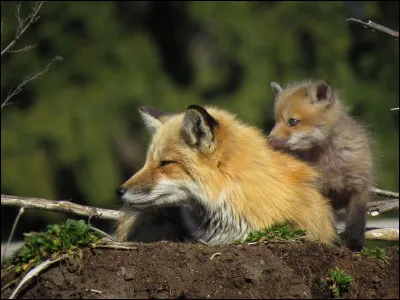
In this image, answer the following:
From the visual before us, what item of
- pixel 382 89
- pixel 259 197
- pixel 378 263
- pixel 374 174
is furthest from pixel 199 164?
pixel 382 89

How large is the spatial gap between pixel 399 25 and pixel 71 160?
215 inches

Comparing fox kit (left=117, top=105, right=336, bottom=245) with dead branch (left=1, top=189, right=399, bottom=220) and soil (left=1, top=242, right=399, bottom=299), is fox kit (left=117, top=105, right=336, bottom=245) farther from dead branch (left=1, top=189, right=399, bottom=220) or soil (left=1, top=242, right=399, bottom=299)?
dead branch (left=1, top=189, right=399, bottom=220)

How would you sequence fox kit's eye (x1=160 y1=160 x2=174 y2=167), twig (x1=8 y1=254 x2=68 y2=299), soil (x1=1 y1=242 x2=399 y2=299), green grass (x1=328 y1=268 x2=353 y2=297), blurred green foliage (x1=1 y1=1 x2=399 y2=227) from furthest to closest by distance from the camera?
1. blurred green foliage (x1=1 y1=1 x2=399 y2=227)
2. fox kit's eye (x1=160 y1=160 x2=174 y2=167)
3. green grass (x1=328 y1=268 x2=353 y2=297)
4. soil (x1=1 y1=242 x2=399 y2=299)
5. twig (x1=8 y1=254 x2=68 y2=299)

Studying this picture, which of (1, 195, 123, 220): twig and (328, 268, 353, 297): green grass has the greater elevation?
(1, 195, 123, 220): twig

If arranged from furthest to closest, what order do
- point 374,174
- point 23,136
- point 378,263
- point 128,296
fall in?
point 23,136 → point 374,174 → point 378,263 → point 128,296

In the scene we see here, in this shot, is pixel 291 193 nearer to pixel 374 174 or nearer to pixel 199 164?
pixel 199 164

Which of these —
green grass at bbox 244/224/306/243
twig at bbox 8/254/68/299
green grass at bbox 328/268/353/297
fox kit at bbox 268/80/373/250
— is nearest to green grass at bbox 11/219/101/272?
twig at bbox 8/254/68/299

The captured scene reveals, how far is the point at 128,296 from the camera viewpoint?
5.42 meters

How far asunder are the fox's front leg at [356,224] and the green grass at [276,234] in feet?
2.93

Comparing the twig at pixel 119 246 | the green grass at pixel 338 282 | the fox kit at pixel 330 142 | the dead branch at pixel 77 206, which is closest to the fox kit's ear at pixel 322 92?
the fox kit at pixel 330 142

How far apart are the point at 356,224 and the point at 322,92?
1.60 meters

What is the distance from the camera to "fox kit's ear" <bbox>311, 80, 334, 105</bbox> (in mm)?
7945

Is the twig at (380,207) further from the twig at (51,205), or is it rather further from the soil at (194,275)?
the twig at (51,205)

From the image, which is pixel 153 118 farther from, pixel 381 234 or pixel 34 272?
pixel 381 234
